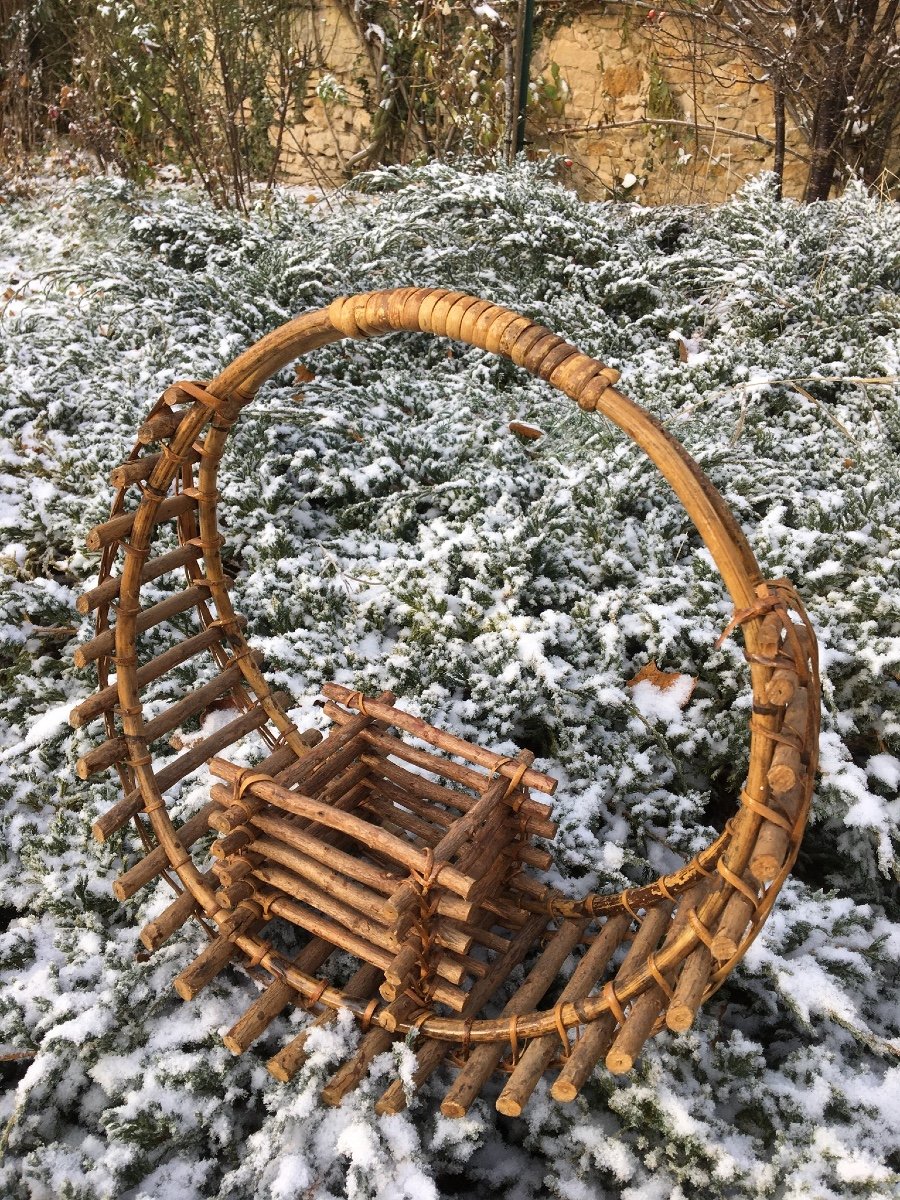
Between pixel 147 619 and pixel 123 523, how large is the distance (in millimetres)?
230

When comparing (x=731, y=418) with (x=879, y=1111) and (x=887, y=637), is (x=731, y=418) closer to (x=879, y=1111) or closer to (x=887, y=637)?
(x=887, y=637)

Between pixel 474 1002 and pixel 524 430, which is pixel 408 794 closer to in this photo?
pixel 474 1002

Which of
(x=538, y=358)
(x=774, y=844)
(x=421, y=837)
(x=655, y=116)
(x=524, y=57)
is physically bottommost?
(x=421, y=837)

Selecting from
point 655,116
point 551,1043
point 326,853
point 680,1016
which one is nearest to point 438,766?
point 326,853

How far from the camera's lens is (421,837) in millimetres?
1788

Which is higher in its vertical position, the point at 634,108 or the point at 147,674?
the point at 634,108

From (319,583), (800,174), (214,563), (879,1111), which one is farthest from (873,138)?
(879,1111)

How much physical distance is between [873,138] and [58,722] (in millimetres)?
4819

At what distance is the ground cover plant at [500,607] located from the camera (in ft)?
4.49

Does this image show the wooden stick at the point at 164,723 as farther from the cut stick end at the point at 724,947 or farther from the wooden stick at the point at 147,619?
the cut stick end at the point at 724,947

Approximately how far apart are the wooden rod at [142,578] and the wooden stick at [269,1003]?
2.50 feet

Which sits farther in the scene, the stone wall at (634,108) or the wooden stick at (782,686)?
the stone wall at (634,108)

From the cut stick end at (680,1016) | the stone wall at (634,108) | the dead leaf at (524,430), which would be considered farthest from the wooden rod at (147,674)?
the stone wall at (634,108)

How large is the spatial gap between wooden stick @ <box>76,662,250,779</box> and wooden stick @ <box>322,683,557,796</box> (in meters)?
0.29
